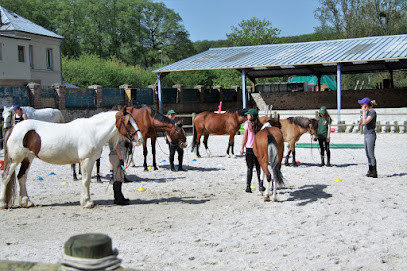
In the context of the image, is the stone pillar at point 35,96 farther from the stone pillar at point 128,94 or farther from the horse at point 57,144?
the horse at point 57,144

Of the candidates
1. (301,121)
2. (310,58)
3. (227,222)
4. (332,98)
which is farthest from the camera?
(332,98)

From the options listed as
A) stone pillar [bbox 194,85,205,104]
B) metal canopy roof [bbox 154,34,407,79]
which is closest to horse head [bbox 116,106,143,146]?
metal canopy roof [bbox 154,34,407,79]

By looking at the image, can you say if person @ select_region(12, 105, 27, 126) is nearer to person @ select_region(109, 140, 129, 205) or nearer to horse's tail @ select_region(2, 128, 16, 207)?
horse's tail @ select_region(2, 128, 16, 207)

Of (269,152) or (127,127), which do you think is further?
(269,152)

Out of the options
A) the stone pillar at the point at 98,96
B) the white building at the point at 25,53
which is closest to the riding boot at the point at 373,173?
the stone pillar at the point at 98,96

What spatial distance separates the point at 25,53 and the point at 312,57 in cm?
2196

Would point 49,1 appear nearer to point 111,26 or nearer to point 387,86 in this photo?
point 111,26

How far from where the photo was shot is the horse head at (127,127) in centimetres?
805

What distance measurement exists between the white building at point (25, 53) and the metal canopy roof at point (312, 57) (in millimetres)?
12551

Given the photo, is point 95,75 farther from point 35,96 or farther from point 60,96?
point 35,96

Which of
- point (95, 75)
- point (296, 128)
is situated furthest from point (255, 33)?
point (296, 128)

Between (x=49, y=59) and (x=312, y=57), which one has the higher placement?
(x=49, y=59)

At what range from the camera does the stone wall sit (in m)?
31.4

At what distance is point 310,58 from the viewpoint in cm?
2661
